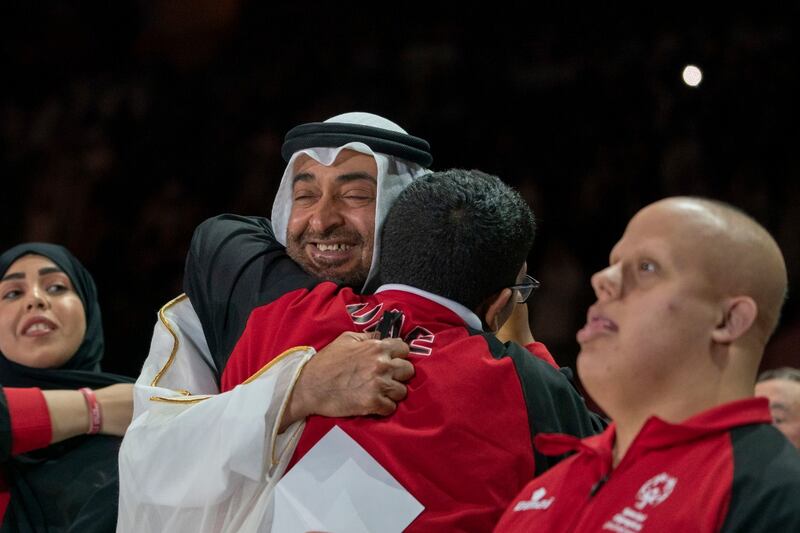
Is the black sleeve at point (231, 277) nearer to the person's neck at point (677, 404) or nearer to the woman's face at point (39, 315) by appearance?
the person's neck at point (677, 404)

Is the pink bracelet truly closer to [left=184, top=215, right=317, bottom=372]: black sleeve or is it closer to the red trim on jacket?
the red trim on jacket

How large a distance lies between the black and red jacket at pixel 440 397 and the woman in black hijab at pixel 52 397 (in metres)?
0.80

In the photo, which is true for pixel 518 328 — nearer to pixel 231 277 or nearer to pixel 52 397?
pixel 231 277

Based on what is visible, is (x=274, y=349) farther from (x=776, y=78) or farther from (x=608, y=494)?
(x=776, y=78)

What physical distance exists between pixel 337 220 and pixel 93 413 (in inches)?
55.4

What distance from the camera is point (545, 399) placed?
2061mm

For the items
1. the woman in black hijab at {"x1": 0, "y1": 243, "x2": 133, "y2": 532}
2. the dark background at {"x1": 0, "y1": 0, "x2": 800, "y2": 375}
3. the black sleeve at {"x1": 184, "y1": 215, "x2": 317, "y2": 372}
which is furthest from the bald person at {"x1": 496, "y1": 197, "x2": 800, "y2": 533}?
the dark background at {"x1": 0, "y1": 0, "x2": 800, "y2": 375}

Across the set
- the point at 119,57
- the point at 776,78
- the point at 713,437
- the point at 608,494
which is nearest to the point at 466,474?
the point at 608,494

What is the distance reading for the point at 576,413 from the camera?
2.12 metres

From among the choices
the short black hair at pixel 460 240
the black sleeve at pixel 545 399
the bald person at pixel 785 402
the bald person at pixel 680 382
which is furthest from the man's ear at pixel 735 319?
the bald person at pixel 785 402

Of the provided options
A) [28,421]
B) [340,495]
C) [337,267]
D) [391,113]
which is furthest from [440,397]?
[391,113]

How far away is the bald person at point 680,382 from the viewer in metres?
1.43

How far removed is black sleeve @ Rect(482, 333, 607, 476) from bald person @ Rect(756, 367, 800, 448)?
146 centimetres

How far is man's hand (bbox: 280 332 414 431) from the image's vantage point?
1.99m
